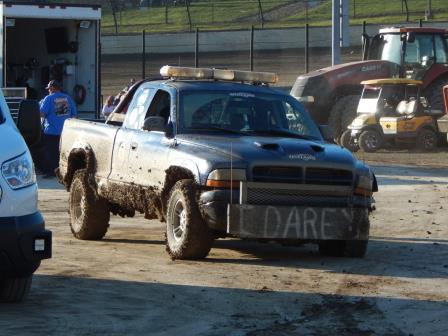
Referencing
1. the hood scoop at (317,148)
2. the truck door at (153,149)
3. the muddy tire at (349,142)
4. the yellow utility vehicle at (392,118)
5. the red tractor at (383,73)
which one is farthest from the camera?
the red tractor at (383,73)

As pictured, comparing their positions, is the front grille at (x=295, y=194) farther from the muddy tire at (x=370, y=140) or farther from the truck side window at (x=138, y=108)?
the muddy tire at (x=370, y=140)

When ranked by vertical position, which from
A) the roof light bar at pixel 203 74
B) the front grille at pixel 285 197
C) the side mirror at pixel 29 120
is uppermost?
the roof light bar at pixel 203 74

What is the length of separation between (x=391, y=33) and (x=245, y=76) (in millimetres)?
18129

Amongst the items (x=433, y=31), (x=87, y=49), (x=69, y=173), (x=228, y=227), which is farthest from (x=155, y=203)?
(x=433, y=31)

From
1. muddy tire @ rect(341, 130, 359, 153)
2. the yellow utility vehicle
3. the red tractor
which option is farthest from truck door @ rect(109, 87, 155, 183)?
the red tractor

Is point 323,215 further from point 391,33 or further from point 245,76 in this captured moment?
point 391,33

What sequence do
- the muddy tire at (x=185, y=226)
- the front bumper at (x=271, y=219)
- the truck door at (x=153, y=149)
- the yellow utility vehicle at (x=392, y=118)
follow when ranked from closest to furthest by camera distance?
the front bumper at (x=271, y=219) → the muddy tire at (x=185, y=226) → the truck door at (x=153, y=149) → the yellow utility vehicle at (x=392, y=118)

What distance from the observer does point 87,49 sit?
25.9 meters

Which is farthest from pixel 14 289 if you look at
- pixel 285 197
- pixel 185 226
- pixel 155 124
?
pixel 155 124

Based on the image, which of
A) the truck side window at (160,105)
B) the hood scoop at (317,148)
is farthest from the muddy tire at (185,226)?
the truck side window at (160,105)

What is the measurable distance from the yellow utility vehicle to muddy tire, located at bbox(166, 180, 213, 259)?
16.6 m

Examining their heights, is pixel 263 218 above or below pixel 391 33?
below

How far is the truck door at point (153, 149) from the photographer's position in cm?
1257

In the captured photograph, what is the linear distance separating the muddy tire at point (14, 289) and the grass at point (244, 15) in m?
47.9
